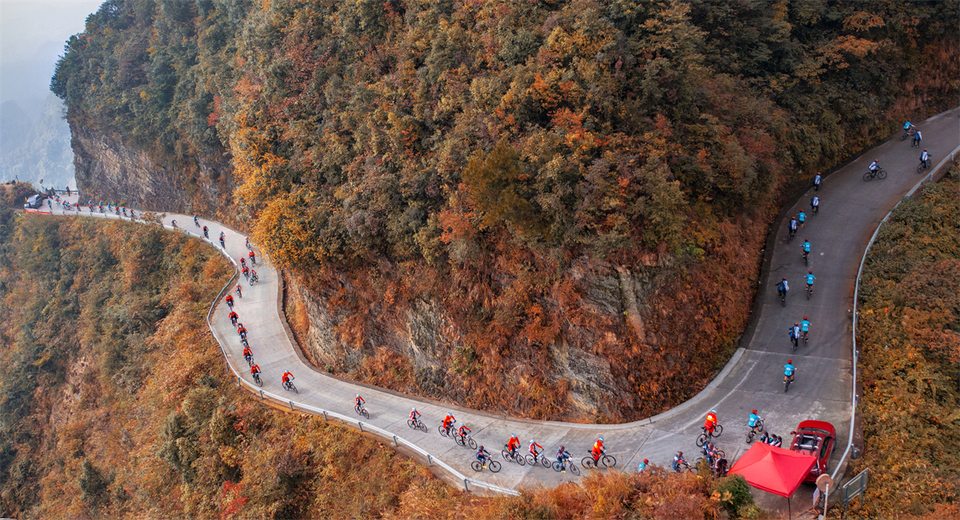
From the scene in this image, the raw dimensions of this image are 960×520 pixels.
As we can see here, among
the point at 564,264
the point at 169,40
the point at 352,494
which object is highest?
the point at 169,40

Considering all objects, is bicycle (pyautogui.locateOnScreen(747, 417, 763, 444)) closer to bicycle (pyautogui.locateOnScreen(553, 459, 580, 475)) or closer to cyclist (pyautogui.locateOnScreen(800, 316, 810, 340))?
cyclist (pyautogui.locateOnScreen(800, 316, 810, 340))

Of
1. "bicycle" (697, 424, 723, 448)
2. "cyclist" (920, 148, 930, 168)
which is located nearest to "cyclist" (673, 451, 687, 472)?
"bicycle" (697, 424, 723, 448)

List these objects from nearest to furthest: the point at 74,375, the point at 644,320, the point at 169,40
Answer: the point at 644,320 < the point at 74,375 < the point at 169,40

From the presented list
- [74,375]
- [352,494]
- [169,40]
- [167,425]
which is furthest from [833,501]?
[169,40]

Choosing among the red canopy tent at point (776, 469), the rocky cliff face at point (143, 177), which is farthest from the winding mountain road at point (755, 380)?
the rocky cliff face at point (143, 177)

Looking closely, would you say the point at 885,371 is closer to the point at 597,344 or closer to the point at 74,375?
the point at 597,344

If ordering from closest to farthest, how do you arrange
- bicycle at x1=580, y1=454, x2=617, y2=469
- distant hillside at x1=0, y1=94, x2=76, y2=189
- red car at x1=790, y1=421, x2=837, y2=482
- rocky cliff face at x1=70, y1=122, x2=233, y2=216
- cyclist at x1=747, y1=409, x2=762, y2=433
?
red car at x1=790, y1=421, x2=837, y2=482, cyclist at x1=747, y1=409, x2=762, y2=433, bicycle at x1=580, y1=454, x2=617, y2=469, rocky cliff face at x1=70, y1=122, x2=233, y2=216, distant hillside at x1=0, y1=94, x2=76, y2=189

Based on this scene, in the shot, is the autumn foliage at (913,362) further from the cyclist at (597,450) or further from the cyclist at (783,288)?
the cyclist at (597,450)
